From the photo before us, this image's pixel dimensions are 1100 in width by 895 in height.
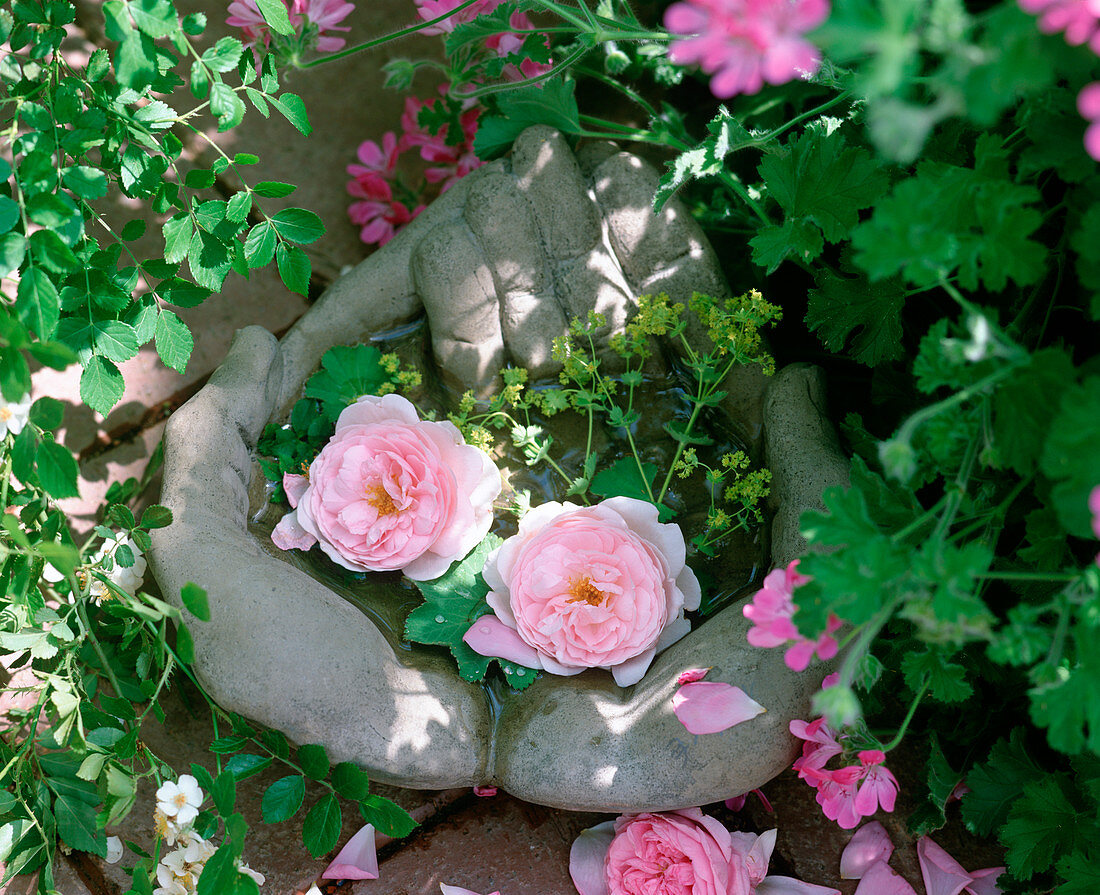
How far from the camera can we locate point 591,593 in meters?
1.52

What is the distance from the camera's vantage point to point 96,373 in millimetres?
1400

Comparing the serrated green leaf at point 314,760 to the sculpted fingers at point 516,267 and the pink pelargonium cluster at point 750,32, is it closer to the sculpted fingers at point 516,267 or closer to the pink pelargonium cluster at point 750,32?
the sculpted fingers at point 516,267

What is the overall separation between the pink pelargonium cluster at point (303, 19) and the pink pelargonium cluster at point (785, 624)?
1410 millimetres

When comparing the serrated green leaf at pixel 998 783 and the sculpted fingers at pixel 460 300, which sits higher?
the sculpted fingers at pixel 460 300

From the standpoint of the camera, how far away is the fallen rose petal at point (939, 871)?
1.59 meters

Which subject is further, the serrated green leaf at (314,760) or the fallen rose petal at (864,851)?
the fallen rose petal at (864,851)

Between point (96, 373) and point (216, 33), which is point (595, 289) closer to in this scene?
point (96, 373)

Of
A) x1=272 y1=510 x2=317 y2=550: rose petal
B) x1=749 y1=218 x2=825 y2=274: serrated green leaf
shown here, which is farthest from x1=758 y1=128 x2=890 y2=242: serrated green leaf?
x1=272 y1=510 x2=317 y2=550: rose petal

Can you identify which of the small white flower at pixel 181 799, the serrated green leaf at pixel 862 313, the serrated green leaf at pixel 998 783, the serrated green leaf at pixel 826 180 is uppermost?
the serrated green leaf at pixel 826 180

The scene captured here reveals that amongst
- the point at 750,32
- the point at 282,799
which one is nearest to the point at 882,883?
the point at 282,799

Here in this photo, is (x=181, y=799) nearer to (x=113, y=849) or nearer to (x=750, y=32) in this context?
(x=113, y=849)

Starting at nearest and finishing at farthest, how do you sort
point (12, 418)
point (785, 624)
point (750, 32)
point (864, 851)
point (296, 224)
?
point (750, 32) < point (785, 624) < point (12, 418) < point (296, 224) < point (864, 851)

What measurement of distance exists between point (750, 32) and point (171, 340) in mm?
1117

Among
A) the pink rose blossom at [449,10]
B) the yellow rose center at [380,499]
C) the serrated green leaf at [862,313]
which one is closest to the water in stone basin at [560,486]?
the yellow rose center at [380,499]
